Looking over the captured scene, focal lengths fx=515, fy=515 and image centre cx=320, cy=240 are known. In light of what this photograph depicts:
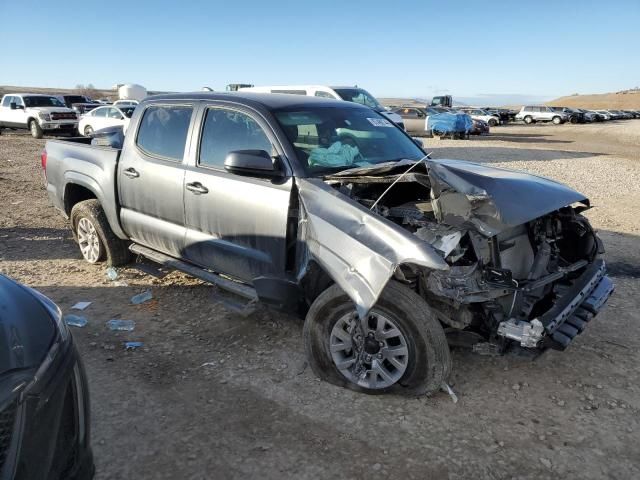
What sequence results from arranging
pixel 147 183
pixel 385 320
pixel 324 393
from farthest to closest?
pixel 147 183 → pixel 324 393 → pixel 385 320

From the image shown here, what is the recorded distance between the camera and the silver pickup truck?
3111 millimetres

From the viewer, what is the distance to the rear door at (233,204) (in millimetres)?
3713

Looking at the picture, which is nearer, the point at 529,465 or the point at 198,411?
the point at 529,465

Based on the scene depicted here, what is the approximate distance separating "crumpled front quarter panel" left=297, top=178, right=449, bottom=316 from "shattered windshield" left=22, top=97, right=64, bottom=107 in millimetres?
22815

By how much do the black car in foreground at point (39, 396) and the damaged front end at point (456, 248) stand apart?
1.53m

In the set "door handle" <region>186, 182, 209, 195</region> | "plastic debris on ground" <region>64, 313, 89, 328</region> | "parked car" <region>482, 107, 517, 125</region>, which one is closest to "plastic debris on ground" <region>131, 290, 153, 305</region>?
"plastic debris on ground" <region>64, 313, 89, 328</region>

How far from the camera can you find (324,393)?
3.40 m

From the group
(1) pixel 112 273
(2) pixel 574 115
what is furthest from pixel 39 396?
(2) pixel 574 115

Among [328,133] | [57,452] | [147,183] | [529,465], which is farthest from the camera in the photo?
[147,183]

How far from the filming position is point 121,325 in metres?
4.37

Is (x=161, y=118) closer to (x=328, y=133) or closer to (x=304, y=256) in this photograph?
(x=328, y=133)

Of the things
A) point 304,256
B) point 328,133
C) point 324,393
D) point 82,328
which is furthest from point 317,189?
point 82,328

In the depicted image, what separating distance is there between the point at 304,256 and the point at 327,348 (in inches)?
25.2

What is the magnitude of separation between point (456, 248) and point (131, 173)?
3.19 meters
